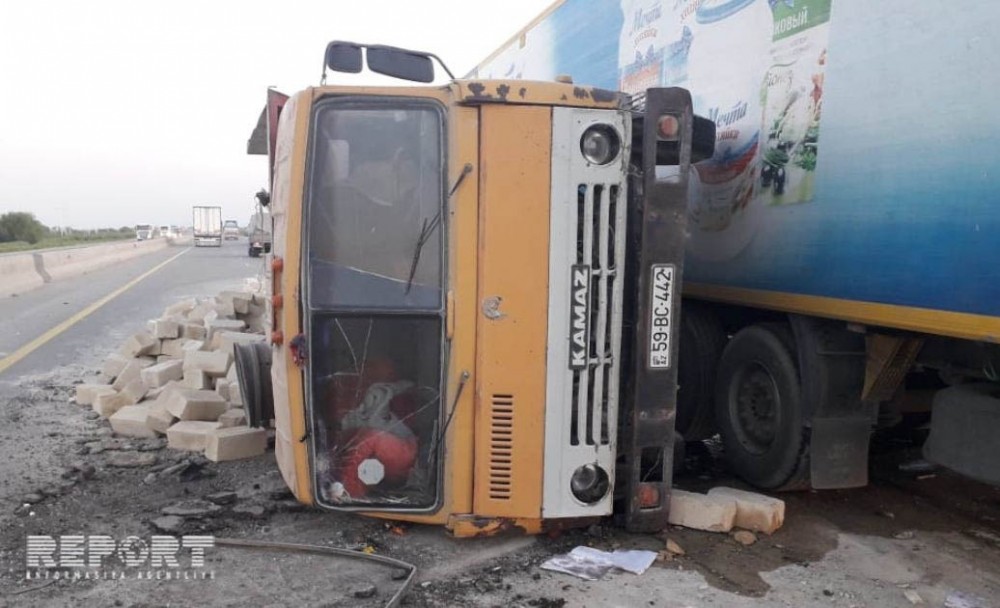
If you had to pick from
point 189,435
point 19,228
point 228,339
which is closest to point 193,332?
point 228,339

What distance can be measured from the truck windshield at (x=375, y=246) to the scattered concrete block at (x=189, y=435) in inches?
82.6

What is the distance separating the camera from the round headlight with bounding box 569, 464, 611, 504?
3.79 metres

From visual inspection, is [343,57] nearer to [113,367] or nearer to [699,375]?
[699,375]

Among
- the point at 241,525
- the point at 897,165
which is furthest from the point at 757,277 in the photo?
the point at 241,525

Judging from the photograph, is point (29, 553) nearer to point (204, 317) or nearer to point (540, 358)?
point (540, 358)

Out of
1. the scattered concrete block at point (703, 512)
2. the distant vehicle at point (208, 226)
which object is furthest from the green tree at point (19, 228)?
the scattered concrete block at point (703, 512)

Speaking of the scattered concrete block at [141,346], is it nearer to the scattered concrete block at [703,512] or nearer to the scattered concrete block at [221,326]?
the scattered concrete block at [221,326]

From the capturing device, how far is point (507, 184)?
362 cm

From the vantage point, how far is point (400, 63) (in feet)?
12.2

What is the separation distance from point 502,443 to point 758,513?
4.90 feet

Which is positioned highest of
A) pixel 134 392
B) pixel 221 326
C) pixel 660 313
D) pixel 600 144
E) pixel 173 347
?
pixel 600 144

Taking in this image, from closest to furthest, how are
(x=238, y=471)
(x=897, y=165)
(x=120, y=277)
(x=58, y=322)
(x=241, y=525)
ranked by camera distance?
(x=897, y=165), (x=241, y=525), (x=238, y=471), (x=58, y=322), (x=120, y=277)

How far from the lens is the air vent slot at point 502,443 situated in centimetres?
370

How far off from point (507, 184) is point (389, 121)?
616 mm
